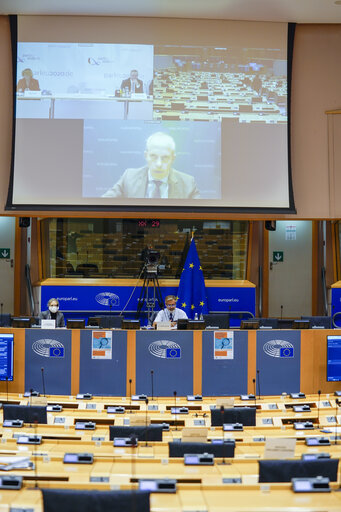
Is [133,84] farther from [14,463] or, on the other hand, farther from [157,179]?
[14,463]

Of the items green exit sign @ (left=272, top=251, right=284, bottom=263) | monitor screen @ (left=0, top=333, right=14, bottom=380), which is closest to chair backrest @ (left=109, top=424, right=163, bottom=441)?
monitor screen @ (left=0, top=333, right=14, bottom=380)

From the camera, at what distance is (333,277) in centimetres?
1530

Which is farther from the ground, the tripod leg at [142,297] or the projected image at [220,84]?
the projected image at [220,84]

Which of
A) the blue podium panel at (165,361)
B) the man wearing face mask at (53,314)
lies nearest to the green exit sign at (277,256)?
the man wearing face mask at (53,314)

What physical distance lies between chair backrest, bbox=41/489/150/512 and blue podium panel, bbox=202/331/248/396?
14.2 ft

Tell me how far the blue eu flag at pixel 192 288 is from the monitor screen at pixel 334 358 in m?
4.75

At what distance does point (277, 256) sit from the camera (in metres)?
15.9

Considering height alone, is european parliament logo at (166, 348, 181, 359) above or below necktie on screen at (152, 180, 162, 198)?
below

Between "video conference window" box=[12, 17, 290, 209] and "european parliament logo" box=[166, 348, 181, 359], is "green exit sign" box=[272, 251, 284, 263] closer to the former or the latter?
"video conference window" box=[12, 17, 290, 209]

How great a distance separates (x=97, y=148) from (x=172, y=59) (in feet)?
6.11

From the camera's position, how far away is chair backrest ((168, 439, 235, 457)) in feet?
18.0

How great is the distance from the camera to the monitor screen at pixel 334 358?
8148 millimetres

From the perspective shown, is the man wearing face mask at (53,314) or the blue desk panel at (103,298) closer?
the man wearing face mask at (53,314)

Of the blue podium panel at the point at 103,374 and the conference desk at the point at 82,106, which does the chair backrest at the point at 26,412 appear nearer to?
the blue podium panel at the point at 103,374
